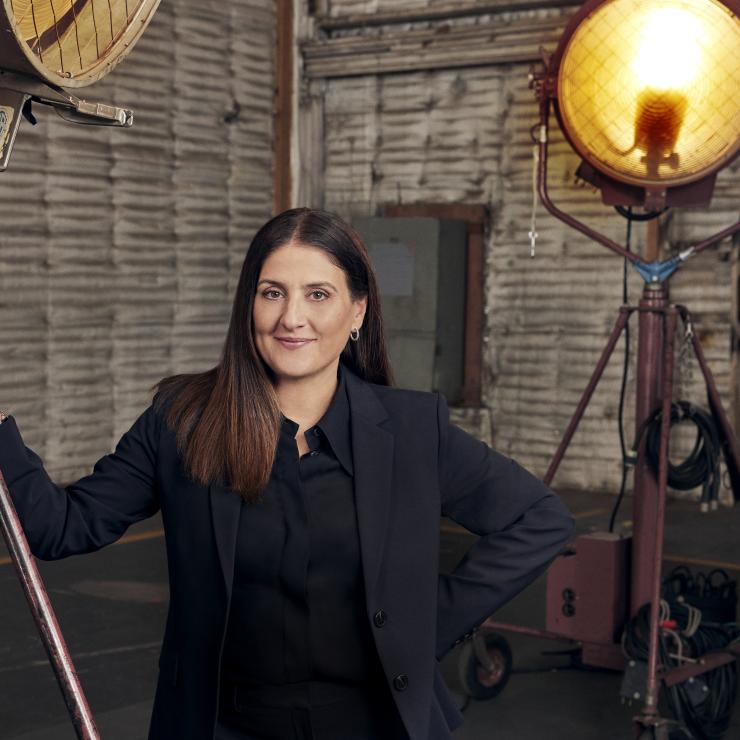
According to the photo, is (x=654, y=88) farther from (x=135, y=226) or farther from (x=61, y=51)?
(x=135, y=226)

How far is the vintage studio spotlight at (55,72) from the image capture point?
6.32ft

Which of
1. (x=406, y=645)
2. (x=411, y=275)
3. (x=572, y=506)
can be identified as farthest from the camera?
(x=411, y=275)

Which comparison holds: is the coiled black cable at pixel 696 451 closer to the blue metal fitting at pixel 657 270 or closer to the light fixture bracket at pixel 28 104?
the blue metal fitting at pixel 657 270

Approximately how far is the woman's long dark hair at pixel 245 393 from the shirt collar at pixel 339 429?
94 mm

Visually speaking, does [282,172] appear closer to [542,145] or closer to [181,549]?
[542,145]

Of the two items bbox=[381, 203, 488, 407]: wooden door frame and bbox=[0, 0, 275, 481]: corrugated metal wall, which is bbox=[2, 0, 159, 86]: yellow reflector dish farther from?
bbox=[381, 203, 488, 407]: wooden door frame

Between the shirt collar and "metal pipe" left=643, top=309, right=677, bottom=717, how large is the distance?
205 cm

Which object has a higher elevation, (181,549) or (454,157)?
(454,157)

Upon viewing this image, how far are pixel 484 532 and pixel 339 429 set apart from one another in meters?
0.38

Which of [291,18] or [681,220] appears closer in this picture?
[681,220]

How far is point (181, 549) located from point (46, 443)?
648cm

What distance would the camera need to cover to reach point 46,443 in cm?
862

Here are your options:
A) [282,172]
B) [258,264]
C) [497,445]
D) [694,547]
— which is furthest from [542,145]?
[282,172]

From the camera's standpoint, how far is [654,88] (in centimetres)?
453
